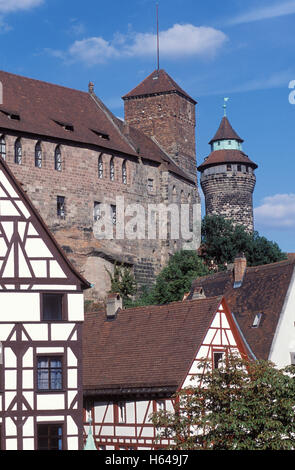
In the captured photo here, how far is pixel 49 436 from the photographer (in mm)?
31047

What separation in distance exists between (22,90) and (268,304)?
29.0 m

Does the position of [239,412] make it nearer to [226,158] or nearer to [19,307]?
[19,307]

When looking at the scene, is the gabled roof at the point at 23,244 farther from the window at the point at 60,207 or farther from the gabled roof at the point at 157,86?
the gabled roof at the point at 157,86

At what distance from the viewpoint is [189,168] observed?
247ft

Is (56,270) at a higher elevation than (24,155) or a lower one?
lower

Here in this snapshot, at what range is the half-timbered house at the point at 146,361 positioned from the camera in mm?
33156

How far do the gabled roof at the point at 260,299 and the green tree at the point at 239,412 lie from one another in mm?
9485

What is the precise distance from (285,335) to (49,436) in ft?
35.4

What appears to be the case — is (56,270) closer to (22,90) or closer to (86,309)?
(86,309)

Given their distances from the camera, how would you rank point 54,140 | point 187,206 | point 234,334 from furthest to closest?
point 187,206, point 54,140, point 234,334

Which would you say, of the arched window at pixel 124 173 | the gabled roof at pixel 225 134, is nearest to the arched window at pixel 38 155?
the arched window at pixel 124 173

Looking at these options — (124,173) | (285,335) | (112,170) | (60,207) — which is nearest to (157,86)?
(124,173)
